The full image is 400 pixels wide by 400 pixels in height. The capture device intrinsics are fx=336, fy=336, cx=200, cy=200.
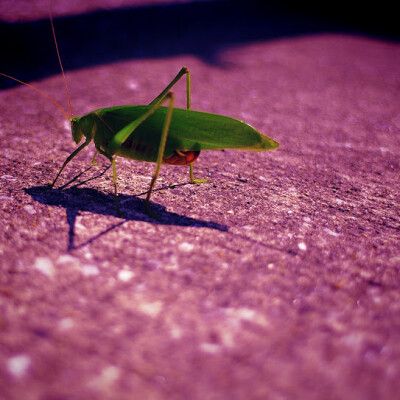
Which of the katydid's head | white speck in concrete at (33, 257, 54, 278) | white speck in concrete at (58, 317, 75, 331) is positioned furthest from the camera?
the katydid's head

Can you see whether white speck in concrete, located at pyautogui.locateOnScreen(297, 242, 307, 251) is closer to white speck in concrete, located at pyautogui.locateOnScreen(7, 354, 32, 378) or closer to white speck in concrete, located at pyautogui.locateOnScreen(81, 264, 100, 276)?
white speck in concrete, located at pyautogui.locateOnScreen(81, 264, 100, 276)

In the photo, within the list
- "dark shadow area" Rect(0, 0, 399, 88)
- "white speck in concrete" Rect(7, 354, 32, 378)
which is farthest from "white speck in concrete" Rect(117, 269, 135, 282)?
"dark shadow area" Rect(0, 0, 399, 88)

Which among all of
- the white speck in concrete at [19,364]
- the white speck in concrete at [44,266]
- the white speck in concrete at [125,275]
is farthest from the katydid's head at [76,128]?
the white speck in concrete at [19,364]

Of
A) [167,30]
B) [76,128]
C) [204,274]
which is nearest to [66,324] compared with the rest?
[204,274]

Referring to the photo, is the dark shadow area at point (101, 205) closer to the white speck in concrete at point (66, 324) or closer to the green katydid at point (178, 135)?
the green katydid at point (178, 135)

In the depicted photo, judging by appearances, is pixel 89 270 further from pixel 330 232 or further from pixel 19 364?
pixel 330 232

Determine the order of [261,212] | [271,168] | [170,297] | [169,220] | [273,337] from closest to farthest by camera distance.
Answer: [273,337], [170,297], [169,220], [261,212], [271,168]

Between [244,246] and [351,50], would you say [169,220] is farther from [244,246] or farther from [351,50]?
[351,50]

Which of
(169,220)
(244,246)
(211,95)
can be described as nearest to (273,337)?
(244,246)
